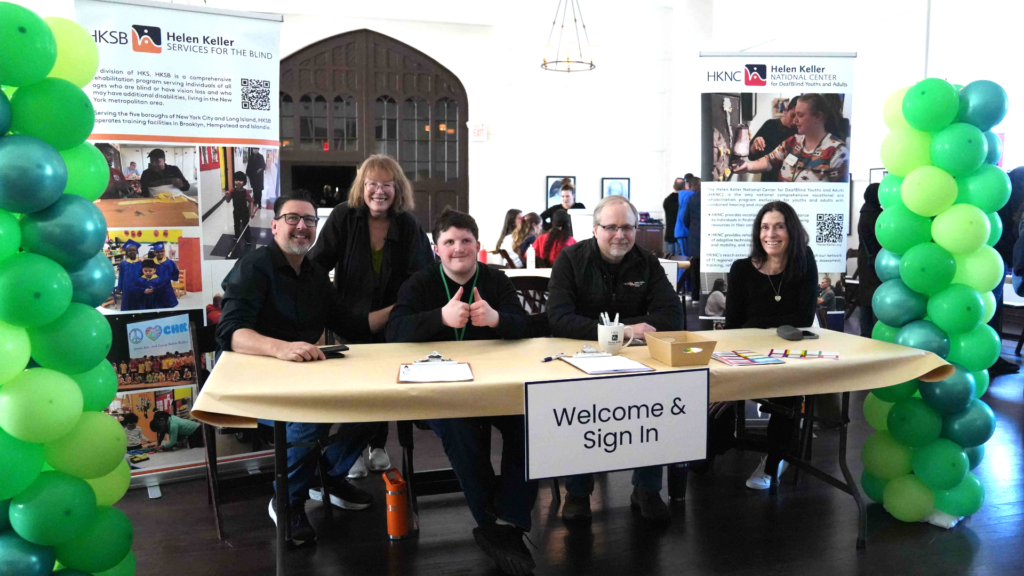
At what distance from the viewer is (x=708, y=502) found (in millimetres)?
2914

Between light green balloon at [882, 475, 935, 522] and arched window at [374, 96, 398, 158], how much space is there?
30.4ft

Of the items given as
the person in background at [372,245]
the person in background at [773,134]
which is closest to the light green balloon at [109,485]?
the person in background at [372,245]

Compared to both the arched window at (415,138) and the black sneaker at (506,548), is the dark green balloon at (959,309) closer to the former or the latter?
the black sneaker at (506,548)

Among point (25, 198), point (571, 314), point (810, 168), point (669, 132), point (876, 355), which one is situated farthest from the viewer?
point (669, 132)

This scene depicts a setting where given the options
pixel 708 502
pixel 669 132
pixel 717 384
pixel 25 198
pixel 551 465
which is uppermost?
pixel 669 132

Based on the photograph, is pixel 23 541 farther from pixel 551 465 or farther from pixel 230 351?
pixel 551 465

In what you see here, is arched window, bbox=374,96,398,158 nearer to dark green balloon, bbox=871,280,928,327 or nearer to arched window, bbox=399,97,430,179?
arched window, bbox=399,97,430,179

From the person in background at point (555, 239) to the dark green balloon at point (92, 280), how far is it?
4.11 meters

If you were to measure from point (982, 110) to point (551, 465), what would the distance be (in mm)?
2043

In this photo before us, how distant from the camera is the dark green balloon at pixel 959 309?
2.58 m

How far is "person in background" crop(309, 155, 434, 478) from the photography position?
3.03 metres

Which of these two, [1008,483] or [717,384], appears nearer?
[717,384]

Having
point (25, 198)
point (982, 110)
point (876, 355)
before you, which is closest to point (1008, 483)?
point (876, 355)

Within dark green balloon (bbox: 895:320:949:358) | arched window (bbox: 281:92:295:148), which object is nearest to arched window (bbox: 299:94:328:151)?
arched window (bbox: 281:92:295:148)
